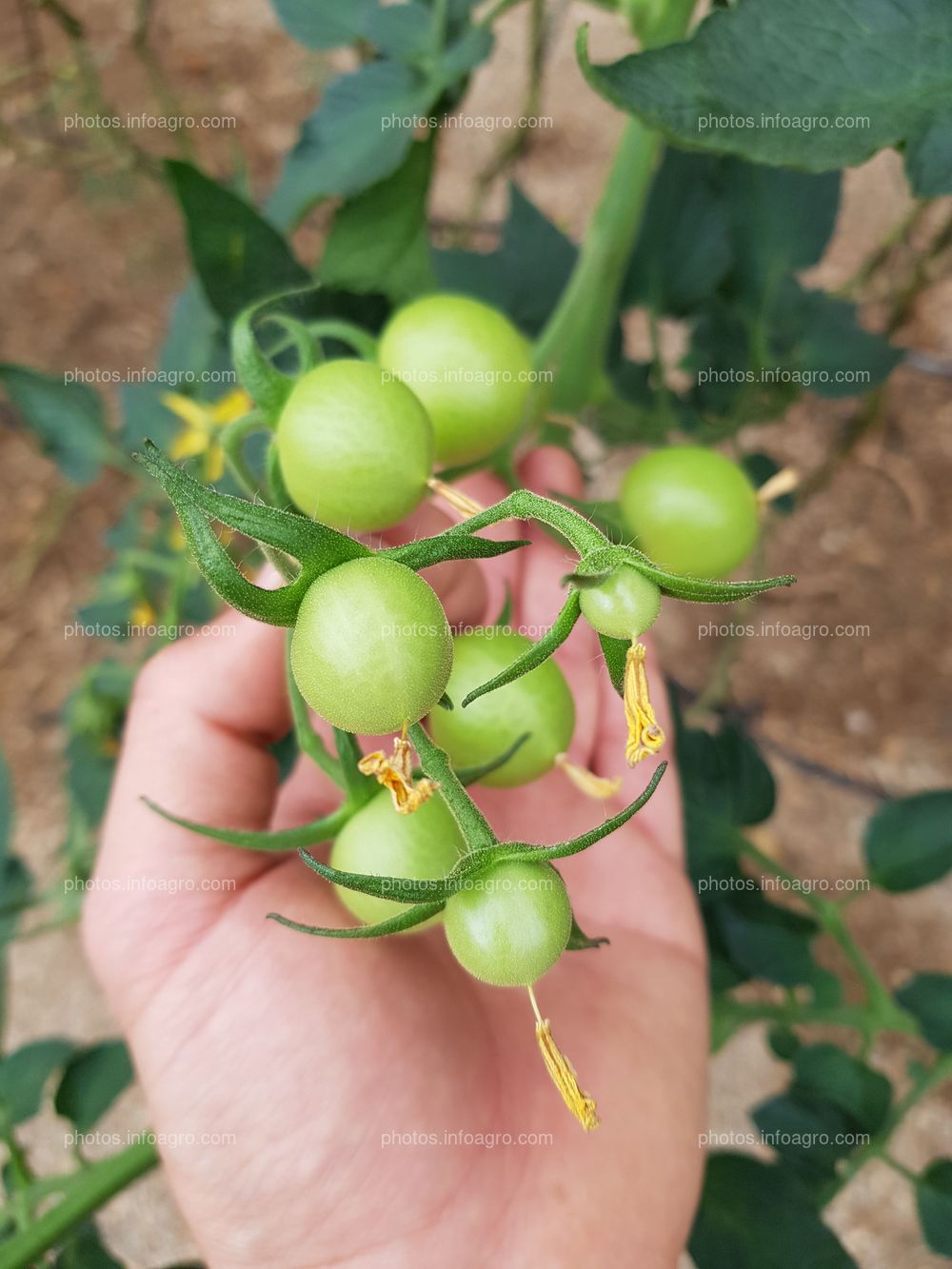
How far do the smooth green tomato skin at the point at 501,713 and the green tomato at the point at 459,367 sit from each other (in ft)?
Result: 0.47

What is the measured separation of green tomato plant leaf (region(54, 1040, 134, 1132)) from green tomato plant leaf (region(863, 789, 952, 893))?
2.25ft

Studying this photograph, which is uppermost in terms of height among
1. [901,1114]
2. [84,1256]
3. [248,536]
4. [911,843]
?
[248,536]

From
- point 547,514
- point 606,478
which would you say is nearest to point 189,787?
point 547,514

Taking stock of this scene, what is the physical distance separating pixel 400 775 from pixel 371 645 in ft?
0.25

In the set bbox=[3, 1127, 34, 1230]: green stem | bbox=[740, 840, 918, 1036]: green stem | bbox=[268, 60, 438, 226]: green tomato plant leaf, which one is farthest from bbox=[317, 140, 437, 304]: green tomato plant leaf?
bbox=[3, 1127, 34, 1230]: green stem

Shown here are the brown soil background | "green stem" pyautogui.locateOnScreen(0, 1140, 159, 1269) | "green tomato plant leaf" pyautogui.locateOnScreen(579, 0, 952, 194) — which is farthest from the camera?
the brown soil background

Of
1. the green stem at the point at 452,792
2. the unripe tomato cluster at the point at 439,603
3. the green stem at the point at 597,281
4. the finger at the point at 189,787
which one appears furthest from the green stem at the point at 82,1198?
the green stem at the point at 597,281

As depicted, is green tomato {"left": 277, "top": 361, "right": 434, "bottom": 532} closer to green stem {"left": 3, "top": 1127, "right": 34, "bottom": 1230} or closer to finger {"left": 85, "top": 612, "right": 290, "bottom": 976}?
finger {"left": 85, "top": 612, "right": 290, "bottom": 976}

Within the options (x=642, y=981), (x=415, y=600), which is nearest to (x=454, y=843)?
(x=415, y=600)

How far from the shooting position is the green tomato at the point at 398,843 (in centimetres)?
50

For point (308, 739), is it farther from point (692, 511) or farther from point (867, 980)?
point (867, 980)

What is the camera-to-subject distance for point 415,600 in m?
0.40

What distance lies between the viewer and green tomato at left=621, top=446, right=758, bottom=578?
0.70 meters

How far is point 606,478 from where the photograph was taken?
1593 mm
